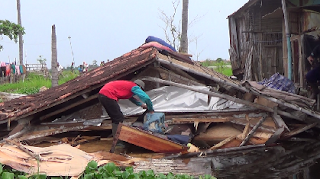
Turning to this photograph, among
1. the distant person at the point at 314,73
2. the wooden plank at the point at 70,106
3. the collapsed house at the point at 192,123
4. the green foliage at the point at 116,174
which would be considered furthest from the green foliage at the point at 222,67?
the green foliage at the point at 116,174

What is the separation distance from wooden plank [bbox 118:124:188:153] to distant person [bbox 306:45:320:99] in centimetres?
477

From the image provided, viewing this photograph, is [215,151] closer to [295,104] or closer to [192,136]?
[192,136]

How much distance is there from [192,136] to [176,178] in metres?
3.39

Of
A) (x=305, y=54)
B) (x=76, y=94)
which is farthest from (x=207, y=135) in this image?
(x=305, y=54)

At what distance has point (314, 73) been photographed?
31.4 feet

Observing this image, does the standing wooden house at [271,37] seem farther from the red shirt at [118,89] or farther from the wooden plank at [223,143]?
the red shirt at [118,89]

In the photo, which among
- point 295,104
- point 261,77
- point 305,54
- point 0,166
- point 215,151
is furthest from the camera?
point 261,77

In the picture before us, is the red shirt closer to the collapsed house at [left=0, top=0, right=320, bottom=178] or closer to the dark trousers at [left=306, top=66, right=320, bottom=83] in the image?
the collapsed house at [left=0, top=0, right=320, bottom=178]

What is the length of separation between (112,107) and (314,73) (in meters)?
5.69

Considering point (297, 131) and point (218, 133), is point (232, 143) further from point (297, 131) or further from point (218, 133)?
point (297, 131)

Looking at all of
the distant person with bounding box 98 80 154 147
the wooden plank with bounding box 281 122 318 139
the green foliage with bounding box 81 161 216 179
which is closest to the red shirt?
the distant person with bounding box 98 80 154 147

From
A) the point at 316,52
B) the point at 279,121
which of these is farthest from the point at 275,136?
the point at 316,52

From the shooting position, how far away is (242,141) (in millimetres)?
7332

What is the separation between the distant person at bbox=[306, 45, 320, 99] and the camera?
957 centimetres
